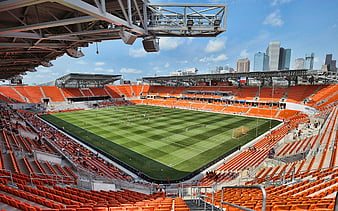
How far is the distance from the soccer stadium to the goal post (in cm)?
31

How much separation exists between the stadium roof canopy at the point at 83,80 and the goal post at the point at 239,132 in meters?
50.5

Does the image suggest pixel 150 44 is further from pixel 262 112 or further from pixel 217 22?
pixel 262 112

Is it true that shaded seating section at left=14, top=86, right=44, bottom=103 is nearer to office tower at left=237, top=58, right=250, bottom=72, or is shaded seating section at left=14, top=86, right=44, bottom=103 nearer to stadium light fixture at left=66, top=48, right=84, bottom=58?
stadium light fixture at left=66, top=48, right=84, bottom=58

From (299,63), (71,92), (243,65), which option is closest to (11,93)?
(71,92)

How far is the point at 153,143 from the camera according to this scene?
2191 centimetres

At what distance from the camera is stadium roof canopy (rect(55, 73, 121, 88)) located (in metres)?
55.4

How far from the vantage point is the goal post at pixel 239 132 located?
80.6ft

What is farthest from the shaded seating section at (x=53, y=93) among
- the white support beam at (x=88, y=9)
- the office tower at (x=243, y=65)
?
the office tower at (x=243, y=65)

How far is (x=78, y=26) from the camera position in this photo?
23.3ft

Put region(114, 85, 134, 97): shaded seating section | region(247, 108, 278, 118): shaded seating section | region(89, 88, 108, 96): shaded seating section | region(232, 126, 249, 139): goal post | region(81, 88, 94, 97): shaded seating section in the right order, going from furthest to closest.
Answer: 1. region(114, 85, 134, 97): shaded seating section
2. region(89, 88, 108, 96): shaded seating section
3. region(81, 88, 94, 97): shaded seating section
4. region(247, 108, 278, 118): shaded seating section
5. region(232, 126, 249, 139): goal post

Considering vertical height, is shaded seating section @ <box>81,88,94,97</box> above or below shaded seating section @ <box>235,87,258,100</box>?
below

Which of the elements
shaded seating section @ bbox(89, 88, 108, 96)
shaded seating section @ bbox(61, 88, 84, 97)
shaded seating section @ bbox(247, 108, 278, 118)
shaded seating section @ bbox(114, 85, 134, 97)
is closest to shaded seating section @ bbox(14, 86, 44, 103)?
shaded seating section @ bbox(61, 88, 84, 97)

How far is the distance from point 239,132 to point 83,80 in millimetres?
55663

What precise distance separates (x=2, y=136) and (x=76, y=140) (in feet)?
31.4
